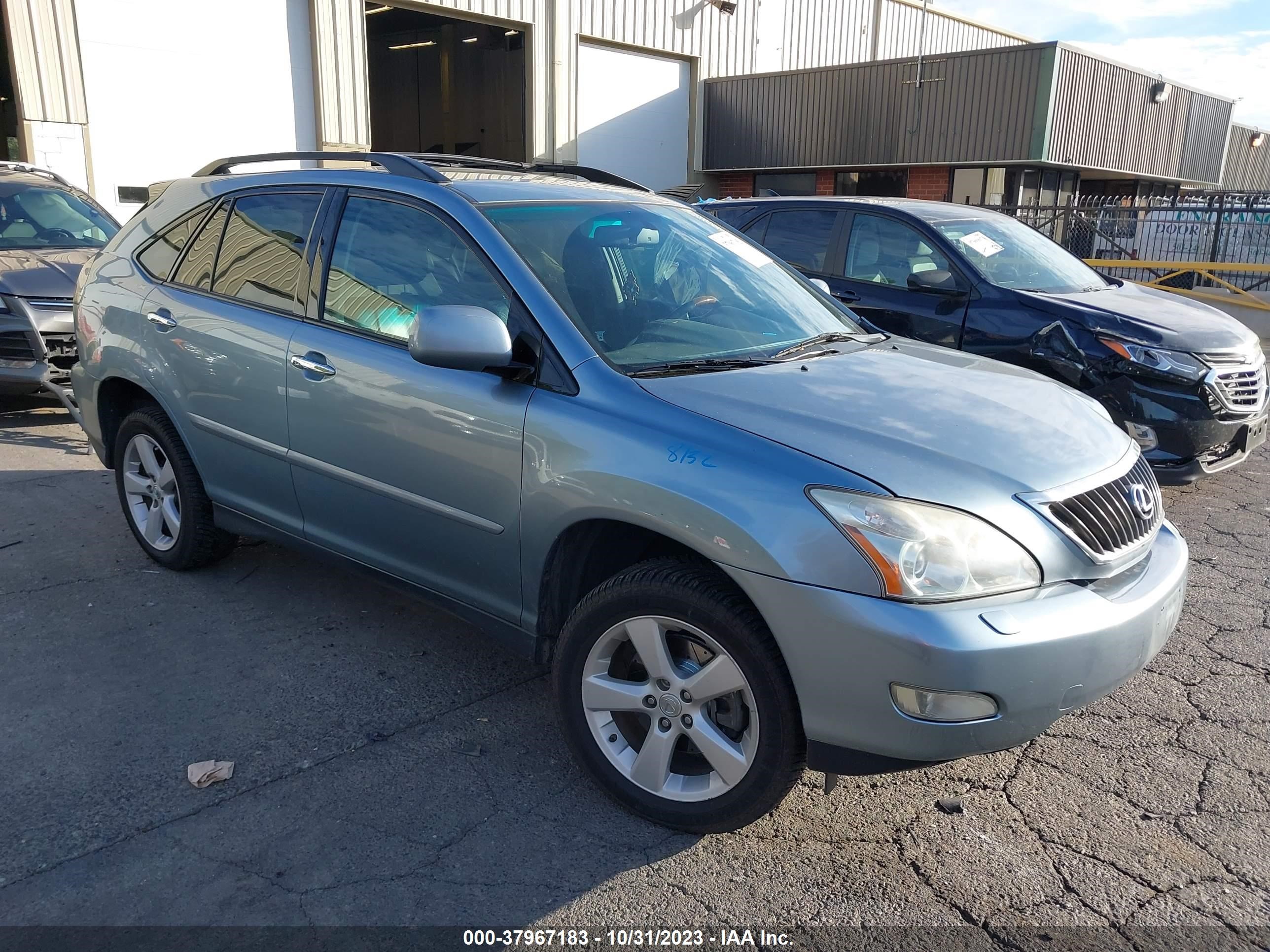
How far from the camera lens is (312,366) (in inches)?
145

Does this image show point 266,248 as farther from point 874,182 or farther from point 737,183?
point 737,183

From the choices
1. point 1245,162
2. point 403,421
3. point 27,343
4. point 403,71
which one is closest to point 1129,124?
point 1245,162

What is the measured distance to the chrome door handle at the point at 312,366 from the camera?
3631mm

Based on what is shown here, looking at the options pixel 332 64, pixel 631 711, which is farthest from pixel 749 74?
pixel 631 711

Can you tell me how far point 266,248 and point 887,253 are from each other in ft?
13.9

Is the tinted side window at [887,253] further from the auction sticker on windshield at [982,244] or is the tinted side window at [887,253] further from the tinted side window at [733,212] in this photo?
the tinted side window at [733,212]

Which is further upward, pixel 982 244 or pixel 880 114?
pixel 880 114

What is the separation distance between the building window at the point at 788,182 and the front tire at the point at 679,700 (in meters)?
21.1

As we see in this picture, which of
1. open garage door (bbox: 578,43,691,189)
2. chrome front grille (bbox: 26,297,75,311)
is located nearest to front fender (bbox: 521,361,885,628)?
chrome front grille (bbox: 26,297,75,311)

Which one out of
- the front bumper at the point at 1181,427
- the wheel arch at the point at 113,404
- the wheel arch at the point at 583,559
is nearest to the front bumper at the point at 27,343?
the wheel arch at the point at 113,404

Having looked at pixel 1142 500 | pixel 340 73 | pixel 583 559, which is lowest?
pixel 583 559

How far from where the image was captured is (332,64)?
1659cm

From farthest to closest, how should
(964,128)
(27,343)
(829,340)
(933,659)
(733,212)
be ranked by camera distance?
(964,128)
(733,212)
(27,343)
(829,340)
(933,659)

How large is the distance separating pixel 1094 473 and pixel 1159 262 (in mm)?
14064
